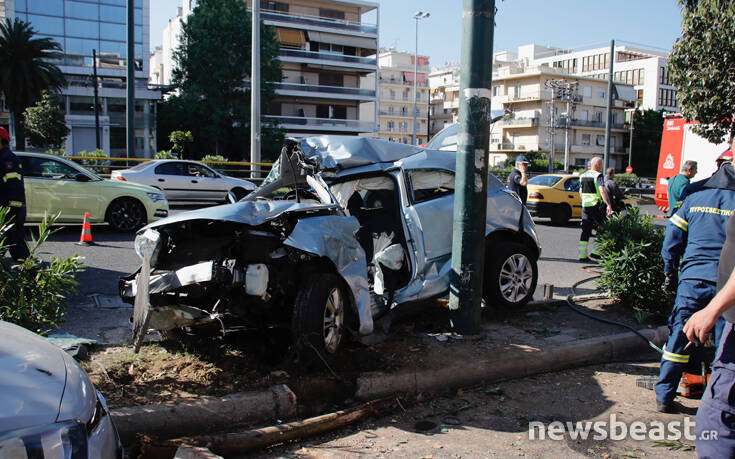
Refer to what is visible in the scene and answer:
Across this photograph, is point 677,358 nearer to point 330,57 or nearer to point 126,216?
point 126,216

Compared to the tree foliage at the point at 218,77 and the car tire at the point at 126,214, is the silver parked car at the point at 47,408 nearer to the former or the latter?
the car tire at the point at 126,214

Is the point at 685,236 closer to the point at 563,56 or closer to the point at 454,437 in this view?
the point at 454,437

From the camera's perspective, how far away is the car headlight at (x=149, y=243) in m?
4.09

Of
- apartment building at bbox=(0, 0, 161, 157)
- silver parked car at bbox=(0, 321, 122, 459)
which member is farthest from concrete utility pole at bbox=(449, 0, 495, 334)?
apartment building at bbox=(0, 0, 161, 157)

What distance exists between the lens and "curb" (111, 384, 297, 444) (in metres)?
3.43

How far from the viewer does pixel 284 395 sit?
12.7ft

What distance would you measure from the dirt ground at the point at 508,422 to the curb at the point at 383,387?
120 millimetres

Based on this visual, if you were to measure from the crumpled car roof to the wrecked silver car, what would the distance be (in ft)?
0.04

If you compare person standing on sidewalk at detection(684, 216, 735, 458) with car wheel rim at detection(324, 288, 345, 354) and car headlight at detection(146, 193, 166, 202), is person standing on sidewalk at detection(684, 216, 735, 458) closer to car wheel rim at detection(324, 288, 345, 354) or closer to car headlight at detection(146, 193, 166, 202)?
car wheel rim at detection(324, 288, 345, 354)

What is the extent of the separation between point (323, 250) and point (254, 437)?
1.40 meters

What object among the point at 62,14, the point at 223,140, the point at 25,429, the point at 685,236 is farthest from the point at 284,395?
the point at 62,14

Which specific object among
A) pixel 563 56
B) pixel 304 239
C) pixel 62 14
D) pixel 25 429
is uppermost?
pixel 563 56

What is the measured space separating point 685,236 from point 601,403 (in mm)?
1422

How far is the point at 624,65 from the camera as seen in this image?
87125mm
